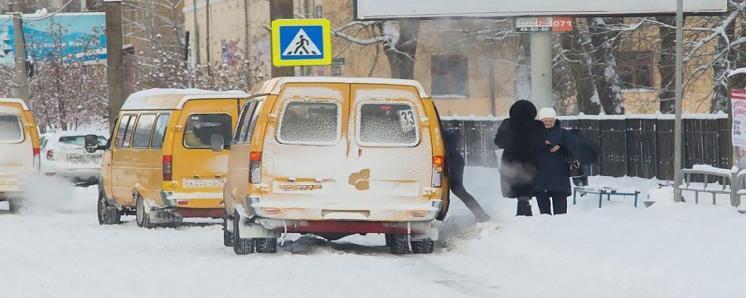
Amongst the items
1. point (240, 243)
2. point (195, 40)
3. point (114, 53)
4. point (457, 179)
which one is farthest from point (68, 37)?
point (240, 243)

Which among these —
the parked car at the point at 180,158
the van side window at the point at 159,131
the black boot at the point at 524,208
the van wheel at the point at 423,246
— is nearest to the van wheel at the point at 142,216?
the parked car at the point at 180,158

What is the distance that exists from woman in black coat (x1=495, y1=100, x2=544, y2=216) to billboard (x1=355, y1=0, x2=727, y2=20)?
6.65 m

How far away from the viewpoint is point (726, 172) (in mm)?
16953

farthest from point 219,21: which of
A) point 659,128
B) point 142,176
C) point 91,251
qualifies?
point 91,251

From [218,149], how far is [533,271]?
605cm

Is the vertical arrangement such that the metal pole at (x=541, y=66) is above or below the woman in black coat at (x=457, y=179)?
above

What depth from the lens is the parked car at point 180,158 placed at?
21.4 m

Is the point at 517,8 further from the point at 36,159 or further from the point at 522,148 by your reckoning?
the point at 36,159

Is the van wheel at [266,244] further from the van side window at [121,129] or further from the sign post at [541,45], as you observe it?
the sign post at [541,45]

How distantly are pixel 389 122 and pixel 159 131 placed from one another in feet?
22.5

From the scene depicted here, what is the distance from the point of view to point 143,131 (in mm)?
22969

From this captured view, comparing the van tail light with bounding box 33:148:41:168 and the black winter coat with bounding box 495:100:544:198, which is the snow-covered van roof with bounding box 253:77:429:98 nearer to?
the black winter coat with bounding box 495:100:544:198

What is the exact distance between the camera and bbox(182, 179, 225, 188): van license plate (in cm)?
2141

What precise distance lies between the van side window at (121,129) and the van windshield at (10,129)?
404cm
